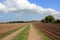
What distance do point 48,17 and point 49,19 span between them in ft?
18.2

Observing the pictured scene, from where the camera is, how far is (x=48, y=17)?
164875mm

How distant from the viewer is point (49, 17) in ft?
539

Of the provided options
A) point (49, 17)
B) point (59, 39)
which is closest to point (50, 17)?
point (49, 17)

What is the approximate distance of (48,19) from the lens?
6339 inches

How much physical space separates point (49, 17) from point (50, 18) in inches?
164

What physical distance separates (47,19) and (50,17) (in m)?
3.66

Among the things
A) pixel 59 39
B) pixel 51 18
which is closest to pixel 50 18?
pixel 51 18

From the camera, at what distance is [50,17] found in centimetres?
16288

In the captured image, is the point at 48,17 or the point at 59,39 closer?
the point at 59,39

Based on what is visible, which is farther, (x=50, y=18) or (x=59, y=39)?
(x=50, y=18)

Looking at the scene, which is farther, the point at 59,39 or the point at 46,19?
the point at 46,19

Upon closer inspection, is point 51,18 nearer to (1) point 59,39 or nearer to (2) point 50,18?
(2) point 50,18

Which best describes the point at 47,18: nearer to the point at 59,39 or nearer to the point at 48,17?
the point at 48,17

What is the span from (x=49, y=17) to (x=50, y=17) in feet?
5.30
